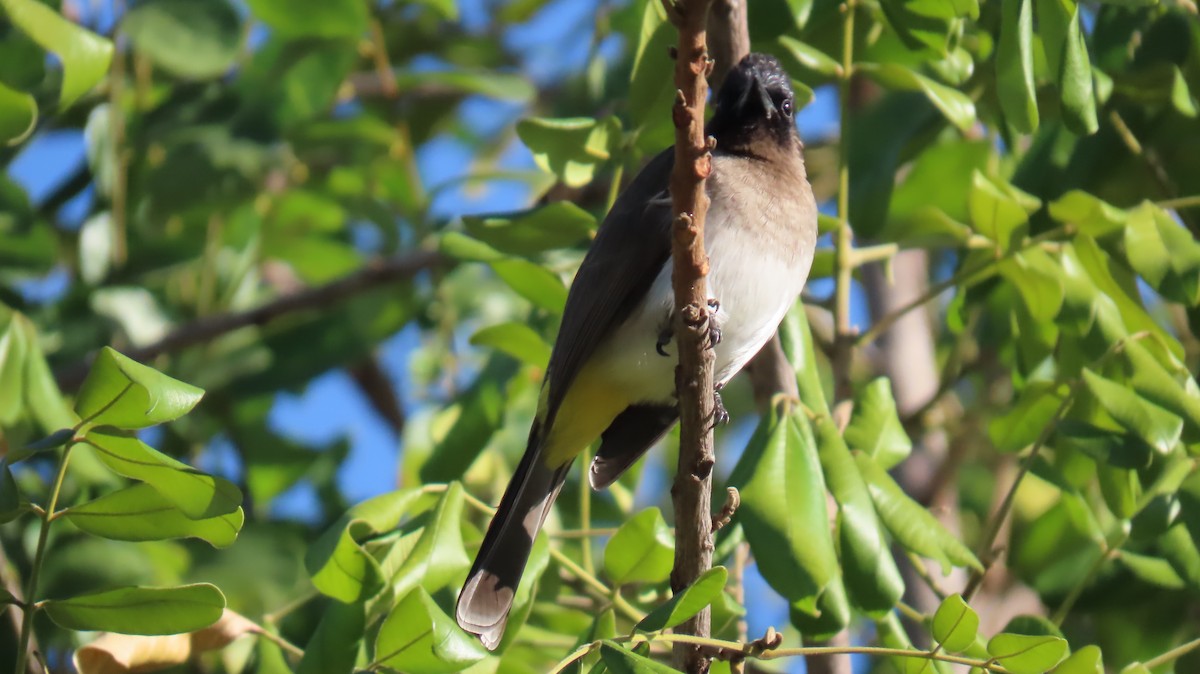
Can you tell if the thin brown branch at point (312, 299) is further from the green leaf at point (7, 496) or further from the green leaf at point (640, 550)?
the green leaf at point (7, 496)

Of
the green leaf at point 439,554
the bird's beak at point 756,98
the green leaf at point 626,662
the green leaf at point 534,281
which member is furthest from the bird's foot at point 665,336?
the green leaf at point 626,662

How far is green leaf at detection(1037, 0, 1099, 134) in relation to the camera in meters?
3.00

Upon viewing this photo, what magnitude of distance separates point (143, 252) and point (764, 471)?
331 centimetres

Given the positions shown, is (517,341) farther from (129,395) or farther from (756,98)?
(129,395)

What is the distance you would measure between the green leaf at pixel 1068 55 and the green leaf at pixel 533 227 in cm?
115

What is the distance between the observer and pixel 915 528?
10.4ft

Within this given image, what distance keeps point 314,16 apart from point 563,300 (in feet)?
5.50

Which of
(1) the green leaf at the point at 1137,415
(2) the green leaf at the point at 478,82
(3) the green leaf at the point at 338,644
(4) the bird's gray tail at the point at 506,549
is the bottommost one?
(4) the bird's gray tail at the point at 506,549

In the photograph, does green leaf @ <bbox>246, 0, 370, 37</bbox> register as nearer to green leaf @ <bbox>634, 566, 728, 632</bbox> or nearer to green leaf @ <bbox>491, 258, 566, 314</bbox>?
green leaf @ <bbox>491, 258, 566, 314</bbox>

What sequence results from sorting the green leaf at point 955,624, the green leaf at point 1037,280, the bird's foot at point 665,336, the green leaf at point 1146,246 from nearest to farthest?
the green leaf at point 955,624 < the green leaf at point 1146,246 < the green leaf at point 1037,280 < the bird's foot at point 665,336

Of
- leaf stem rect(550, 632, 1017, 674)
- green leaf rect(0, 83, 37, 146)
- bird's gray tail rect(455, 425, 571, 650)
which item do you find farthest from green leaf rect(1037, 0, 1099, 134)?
green leaf rect(0, 83, 37, 146)

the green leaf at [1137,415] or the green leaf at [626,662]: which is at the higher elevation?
the green leaf at [626,662]

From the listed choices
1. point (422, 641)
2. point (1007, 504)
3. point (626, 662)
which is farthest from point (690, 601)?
point (1007, 504)

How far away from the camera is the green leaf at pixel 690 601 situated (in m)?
2.54
